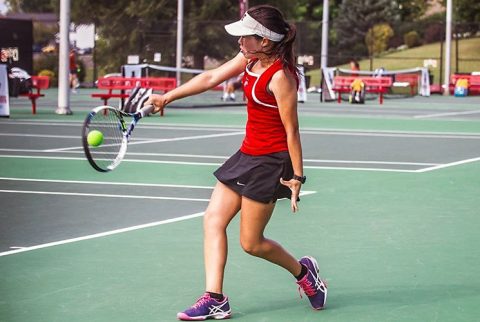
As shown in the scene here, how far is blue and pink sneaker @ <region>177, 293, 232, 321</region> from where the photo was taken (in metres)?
7.16

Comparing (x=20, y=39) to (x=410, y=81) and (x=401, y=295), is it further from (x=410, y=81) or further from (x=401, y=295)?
(x=401, y=295)

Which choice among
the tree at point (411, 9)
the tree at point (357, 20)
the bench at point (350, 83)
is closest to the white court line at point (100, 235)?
the bench at point (350, 83)

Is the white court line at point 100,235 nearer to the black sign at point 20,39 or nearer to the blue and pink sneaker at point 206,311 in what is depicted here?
the blue and pink sneaker at point 206,311

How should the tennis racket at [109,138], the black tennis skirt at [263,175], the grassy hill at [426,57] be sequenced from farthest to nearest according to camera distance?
the grassy hill at [426,57] < the tennis racket at [109,138] < the black tennis skirt at [263,175]

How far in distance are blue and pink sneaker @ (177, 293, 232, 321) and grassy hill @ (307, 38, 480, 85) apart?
53.7 meters

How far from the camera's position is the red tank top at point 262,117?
7047 millimetres

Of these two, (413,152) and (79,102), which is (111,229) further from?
(79,102)

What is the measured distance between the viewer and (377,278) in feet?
28.0

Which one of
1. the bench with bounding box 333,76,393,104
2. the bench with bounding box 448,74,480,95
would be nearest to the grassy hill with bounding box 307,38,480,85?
the bench with bounding box 448,74,480,95

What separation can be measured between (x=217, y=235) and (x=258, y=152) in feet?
1.77

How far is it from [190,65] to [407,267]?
50.7 m

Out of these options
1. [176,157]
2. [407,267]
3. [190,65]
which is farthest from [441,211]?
[190,65]


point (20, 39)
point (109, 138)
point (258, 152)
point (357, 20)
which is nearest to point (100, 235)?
Result: point (109, 138)

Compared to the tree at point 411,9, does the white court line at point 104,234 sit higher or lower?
lower
